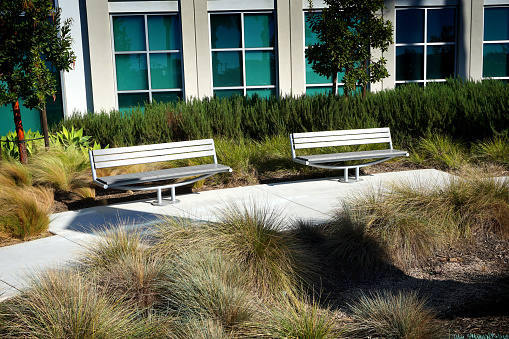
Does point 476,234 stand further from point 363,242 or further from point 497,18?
point 497,18

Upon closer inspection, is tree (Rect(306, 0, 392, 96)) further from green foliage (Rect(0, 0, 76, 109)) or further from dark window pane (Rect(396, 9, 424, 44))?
green foliage (Rect(0, 0, 76, 109))

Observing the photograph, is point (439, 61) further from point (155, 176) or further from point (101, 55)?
point (155, 176)

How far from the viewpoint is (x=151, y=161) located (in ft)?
23.6

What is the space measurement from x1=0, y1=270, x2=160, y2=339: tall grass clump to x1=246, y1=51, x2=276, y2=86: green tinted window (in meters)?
11.4

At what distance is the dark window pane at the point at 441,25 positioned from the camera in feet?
48.6

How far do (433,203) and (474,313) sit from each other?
180 cm

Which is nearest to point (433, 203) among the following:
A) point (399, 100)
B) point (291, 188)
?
point (291, 188)

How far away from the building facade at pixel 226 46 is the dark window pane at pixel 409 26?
3 cm

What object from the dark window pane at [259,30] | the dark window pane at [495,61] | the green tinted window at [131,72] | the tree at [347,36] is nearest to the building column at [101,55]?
the green tinted window at [131,72]

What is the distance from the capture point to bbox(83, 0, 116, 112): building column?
13.1m

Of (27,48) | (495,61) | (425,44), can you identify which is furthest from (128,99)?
(495,61)

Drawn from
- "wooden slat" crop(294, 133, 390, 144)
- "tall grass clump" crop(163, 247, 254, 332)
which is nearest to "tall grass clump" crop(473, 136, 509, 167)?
"wooden slat" crop(294, 133, 390, 144)

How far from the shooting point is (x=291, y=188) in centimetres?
765

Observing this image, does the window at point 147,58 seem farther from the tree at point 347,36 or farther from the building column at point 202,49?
the tree at point 347,36
